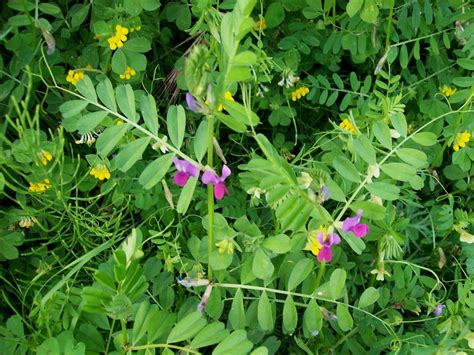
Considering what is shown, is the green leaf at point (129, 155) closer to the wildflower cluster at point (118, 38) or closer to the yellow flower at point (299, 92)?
the wildflower cluster at point (118, 38)

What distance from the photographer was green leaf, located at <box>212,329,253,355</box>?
1.08 meters

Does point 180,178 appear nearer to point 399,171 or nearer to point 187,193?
point 187,193

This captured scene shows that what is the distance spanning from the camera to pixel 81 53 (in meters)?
1.82

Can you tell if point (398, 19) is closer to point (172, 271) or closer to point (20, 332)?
point (172, 271)

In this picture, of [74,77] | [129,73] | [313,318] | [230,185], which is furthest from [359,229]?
[74,77]

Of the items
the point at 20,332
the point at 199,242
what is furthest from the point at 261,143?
the point at 20,332

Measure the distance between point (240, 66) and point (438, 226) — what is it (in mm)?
936

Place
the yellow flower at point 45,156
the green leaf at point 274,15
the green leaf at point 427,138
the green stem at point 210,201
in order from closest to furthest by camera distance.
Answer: the green stem at point 210,201, the green leaf at point 427,138, the yellow flower at point 45,156, the green leaf at point 274,15

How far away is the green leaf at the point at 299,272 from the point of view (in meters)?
1.26

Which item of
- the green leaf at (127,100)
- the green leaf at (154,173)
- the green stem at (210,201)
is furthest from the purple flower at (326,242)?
the green leaf at (127,100)

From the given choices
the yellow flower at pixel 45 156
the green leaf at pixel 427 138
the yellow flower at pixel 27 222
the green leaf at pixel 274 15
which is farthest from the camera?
the green leaf at pixel 274 15

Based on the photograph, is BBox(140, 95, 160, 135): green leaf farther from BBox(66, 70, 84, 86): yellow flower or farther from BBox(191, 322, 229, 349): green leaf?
BBox(66, 70, 84, 86): yellow flower

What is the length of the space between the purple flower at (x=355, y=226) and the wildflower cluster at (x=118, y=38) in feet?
2.71

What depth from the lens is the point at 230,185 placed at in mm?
1699
